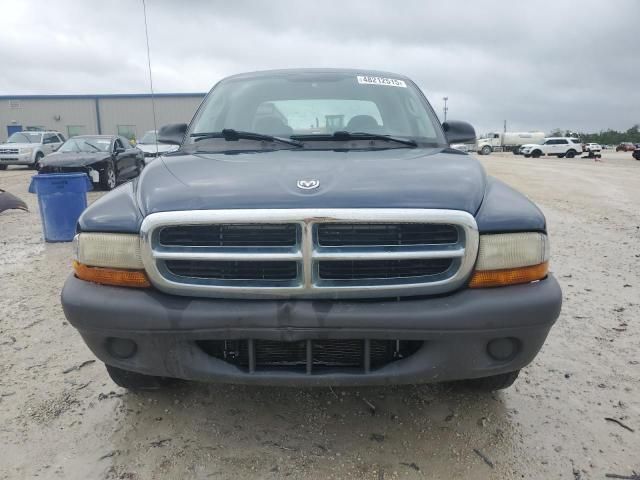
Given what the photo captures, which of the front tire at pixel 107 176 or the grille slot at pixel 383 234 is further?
the front tire at pixel 107 176

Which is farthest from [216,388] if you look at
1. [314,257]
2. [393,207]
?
[393,207]

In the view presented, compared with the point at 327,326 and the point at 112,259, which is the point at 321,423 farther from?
the point at 112,259

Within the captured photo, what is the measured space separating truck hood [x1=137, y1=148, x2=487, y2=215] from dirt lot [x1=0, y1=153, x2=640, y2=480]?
111cm

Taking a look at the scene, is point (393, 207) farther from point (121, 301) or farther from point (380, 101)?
point (380, 101)

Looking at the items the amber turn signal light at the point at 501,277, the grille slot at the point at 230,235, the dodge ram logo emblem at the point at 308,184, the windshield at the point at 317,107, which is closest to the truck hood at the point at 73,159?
the windshield at the point at 317,107

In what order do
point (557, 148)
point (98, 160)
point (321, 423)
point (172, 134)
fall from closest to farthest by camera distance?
point (321, 423) < point (172, 134) < point (98, 160) < point (557, 148)

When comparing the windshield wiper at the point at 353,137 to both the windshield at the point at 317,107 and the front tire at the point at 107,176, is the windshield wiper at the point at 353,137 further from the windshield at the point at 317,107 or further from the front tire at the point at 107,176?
the front tire at the point at 107,176

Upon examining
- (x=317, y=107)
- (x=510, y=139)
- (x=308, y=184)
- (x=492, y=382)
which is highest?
(x=510, y=139)

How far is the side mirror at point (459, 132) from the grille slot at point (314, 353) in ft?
5.83

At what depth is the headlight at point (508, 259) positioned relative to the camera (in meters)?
1.92

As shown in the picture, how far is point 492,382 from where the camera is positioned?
2.44m

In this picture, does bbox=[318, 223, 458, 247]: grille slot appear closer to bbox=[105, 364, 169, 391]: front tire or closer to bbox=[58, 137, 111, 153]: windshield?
bbox=[105, 364, 169, 391]: front tire

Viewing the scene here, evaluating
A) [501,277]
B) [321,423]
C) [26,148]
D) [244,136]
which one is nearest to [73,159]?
[244,136]

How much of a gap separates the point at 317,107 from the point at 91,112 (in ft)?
147
